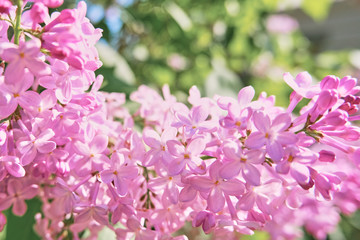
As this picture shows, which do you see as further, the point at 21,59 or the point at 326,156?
the point at 326,156

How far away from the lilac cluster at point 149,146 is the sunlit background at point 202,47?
605 mm

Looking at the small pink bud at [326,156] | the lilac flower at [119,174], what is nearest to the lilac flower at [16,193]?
the lilac flower at [119,174]

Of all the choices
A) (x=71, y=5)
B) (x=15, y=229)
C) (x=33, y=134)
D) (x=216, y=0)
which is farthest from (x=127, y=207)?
(x=216, y=0)

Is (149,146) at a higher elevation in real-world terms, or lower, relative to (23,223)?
higher

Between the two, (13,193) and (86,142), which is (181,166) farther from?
(13,193)

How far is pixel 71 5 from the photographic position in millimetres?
1237

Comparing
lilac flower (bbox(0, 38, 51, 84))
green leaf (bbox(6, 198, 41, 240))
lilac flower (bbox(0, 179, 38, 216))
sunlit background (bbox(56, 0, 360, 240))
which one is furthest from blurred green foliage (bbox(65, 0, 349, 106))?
lilac flower (bbox(0, 38, 51, 84))

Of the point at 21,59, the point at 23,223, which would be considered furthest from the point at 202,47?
the point at 21,59

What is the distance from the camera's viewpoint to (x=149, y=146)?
2.48ft

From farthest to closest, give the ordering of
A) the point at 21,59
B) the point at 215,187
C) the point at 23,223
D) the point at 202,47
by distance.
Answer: the point at 202,47
the point at 23,223
the point at 215,187
the point at 21,59

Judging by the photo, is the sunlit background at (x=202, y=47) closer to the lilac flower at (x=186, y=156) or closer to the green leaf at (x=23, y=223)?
the green leaf at (x=23, y=223)

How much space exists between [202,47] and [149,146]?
139 cm

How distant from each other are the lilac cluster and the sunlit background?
60 cm

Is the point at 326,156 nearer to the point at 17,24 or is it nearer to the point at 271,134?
the point at 271,134
